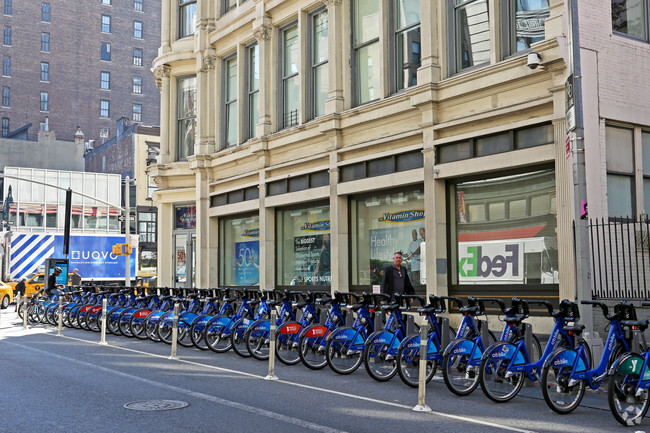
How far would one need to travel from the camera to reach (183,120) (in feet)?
90.3

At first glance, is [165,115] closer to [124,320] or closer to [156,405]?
[124,320]

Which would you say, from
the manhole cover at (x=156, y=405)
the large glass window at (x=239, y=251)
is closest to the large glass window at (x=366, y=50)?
the large glass window at (x=239, y=251)

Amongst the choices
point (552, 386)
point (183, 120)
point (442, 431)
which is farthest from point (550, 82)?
point (183, 120)

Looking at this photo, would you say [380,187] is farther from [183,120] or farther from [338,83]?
[183,120]

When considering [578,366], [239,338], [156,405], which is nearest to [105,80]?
[239,338]

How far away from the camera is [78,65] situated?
276ft

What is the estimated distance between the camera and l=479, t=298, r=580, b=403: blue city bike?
9281mm

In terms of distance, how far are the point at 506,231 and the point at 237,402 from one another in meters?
7.85

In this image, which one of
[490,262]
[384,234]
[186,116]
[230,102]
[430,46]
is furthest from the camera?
[186,116]

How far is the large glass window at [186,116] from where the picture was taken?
27.2m

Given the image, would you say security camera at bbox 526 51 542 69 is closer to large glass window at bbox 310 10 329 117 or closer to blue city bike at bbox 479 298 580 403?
blue city bike at bbox 479 298 580 403

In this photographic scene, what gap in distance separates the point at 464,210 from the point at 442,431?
352 inches

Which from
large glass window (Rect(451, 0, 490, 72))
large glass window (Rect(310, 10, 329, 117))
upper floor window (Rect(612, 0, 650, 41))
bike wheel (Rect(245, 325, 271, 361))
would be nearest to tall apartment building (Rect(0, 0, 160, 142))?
large glass window (Rect(310, 10, 329, 117))

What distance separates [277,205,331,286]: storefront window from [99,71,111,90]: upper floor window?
69004 mm
